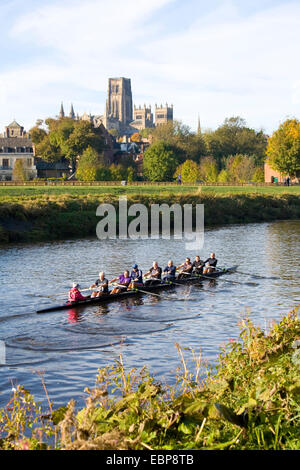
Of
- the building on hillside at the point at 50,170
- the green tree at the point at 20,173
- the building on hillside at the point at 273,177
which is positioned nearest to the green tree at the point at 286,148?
the building on hillside at the point at 273,177

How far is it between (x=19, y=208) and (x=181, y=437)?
43289mm

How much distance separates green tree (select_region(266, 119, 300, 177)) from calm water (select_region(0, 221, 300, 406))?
56932mm

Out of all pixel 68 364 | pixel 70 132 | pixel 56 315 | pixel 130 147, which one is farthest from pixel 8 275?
pixel 130 147

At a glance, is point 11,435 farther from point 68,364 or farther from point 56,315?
point 56,315

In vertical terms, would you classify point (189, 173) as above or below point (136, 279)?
above

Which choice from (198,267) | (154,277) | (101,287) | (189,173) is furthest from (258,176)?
(101,287)

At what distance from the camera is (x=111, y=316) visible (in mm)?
22094

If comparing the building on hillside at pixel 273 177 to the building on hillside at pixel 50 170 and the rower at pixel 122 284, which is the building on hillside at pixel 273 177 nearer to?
the building on hillside at pixel 50 170

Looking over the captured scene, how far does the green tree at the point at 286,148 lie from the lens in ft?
309

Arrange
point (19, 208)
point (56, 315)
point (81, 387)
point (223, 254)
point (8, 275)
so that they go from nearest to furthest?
point (81, 387) → point (56, 315) → point (8, 275) → point (223, 254) → point (19, 208)

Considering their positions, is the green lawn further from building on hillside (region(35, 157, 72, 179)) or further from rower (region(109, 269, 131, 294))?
building on hillside (region(35, 157, 72, 179))

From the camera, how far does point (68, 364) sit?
53.2ft

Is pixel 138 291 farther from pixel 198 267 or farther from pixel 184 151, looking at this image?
pixel 184 151

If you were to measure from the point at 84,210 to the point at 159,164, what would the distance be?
2499 inches
